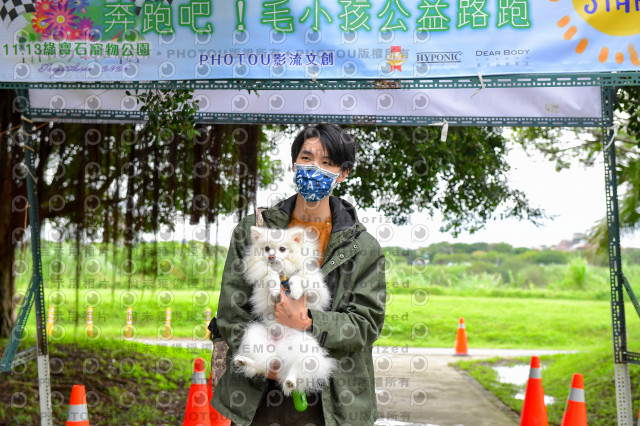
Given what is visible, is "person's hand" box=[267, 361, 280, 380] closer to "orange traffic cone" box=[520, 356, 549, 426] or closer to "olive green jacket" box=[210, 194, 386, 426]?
"olive green jacket" box=[210, 194, 386, 426]

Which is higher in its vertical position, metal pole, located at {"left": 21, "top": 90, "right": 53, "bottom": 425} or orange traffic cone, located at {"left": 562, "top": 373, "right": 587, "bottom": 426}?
metal pole, located at {"left": 21, "top": 90, "right": 53, "bottom": 425}

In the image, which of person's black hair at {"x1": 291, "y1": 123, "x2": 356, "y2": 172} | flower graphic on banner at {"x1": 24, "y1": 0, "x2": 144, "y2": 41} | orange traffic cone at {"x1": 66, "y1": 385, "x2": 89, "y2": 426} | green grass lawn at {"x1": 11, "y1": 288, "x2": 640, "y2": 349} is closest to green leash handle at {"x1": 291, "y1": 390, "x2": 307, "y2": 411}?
person's black hair at {"x1": 291, "y1": 123, "x2": 356, "y2": 172}

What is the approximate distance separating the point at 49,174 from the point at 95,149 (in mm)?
1260

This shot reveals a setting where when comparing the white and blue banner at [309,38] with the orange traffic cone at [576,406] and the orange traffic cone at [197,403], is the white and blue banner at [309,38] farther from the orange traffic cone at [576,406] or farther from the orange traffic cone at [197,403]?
the orange traffic cone at [197,403]

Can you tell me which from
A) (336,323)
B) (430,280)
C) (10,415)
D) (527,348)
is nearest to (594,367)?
(527,348)

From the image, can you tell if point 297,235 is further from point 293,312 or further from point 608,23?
point 608,23

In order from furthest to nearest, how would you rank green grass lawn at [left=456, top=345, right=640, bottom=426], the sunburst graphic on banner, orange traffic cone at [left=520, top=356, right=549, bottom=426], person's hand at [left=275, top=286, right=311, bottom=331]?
1. green grass lawn at [left=456, top=345, right=640, bottom=426]
2. orange traffic cone at [left=520, top=356, right=549, bottom=426]
3. the sunburst graphic on banner
4. person's hand at [left=275, top=286, right=311, bottom=331]

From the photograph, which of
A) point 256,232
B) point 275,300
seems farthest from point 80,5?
point 275,300

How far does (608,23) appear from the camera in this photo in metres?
3.55

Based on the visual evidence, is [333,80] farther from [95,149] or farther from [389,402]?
[389,402]

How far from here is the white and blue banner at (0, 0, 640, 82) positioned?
3.59 m

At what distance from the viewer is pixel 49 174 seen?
23.9 feet

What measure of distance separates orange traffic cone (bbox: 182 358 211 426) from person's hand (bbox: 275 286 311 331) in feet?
9.98

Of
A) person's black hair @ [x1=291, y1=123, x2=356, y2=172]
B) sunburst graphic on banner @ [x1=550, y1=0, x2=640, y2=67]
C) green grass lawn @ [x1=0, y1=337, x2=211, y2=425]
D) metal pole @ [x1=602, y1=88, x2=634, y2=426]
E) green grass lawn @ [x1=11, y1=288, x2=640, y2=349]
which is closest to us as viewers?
person's black hair @ [x1=291, y1=123, x2=356, y2=172]
